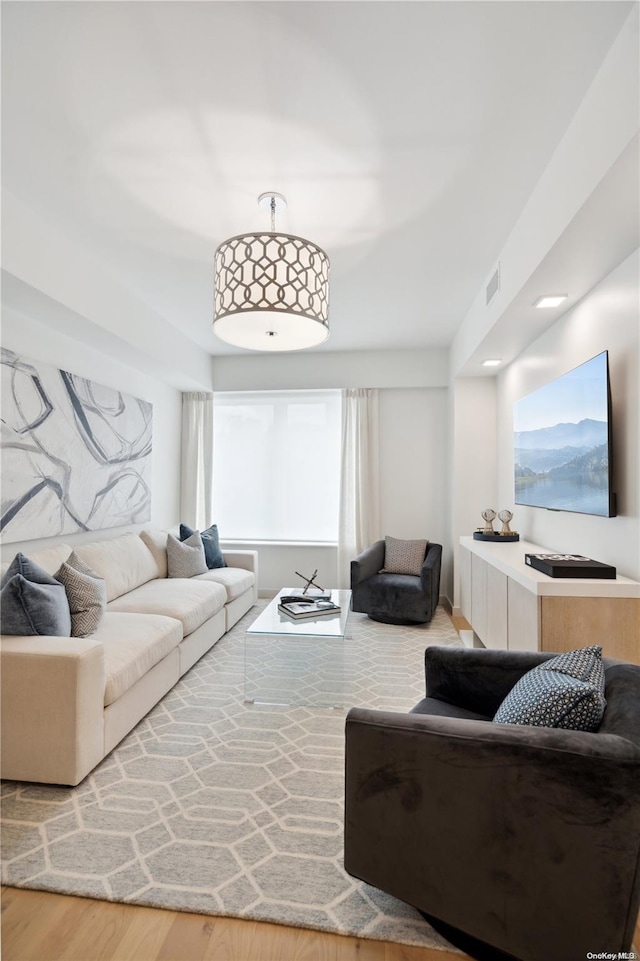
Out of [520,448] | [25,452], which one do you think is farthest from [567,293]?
[25,452]

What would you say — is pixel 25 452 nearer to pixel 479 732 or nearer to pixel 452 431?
pixel 479 732

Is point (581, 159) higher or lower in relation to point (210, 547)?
higher

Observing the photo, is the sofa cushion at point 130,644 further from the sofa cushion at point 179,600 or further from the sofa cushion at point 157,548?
the sofa cushion at point 157,548

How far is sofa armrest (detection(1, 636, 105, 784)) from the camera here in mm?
2086

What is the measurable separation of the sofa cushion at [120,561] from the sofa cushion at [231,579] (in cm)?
46

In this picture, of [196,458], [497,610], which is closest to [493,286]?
[497,610]

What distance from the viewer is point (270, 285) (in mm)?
2209

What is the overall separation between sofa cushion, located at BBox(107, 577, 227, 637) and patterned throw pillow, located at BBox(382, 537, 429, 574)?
1713 millimetres

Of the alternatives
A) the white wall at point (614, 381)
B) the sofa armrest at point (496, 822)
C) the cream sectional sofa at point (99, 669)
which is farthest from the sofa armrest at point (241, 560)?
the sofa armrest at point (496, 822)

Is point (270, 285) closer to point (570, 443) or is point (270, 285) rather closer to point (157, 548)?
point (570, 443)

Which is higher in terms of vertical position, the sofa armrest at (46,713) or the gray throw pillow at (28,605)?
the gray throw pillow at (28,605)

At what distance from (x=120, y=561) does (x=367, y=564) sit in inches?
87.6

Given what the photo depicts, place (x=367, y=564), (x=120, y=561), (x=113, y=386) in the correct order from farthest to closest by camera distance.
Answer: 1. (x=367, y=564)
2. (x=113, y=386)
3. (x=120, y=561)

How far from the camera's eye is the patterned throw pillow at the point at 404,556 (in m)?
4.94
